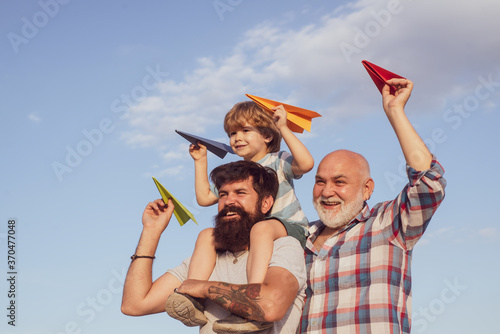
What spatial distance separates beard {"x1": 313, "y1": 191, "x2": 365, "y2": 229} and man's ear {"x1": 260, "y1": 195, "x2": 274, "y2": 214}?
0.50 meters

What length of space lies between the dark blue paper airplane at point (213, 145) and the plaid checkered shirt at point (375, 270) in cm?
219

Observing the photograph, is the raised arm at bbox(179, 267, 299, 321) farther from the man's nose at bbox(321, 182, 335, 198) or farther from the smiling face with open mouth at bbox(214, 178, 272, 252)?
the man's nose at bbox(321, 182, 335, 198)

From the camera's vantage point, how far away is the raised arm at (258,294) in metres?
4.34

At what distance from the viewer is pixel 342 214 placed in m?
5.45

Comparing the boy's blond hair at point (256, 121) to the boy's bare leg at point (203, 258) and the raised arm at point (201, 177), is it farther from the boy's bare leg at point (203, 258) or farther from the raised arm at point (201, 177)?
the boy's bare leg at point (203, 258)

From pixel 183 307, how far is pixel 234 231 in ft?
2.88

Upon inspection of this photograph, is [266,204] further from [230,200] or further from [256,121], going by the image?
[256,121]

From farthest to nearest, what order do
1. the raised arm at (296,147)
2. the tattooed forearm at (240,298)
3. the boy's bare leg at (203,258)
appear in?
the raised arm at (296,147) < the boy's bare leg at (203,258) < the tattooed forearm at (240,298)

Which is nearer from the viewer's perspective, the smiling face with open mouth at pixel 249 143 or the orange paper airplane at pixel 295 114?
the orange paper airplane at pixel 295 114

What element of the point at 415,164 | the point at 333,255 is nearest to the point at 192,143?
the point at 333,255

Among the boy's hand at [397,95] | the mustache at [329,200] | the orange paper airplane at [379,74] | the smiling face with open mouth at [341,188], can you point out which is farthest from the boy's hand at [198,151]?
the boy's hand at [397,95]

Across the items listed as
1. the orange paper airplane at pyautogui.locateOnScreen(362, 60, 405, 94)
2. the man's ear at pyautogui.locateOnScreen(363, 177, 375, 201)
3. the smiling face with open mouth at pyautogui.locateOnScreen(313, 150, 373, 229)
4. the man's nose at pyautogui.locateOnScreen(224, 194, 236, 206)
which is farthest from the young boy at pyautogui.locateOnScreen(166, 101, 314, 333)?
the orange paper airplane at pyautogui.locateOnScreen(362, 60, 405, 94)

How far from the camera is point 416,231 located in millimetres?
4914

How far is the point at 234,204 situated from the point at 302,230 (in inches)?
29.2
